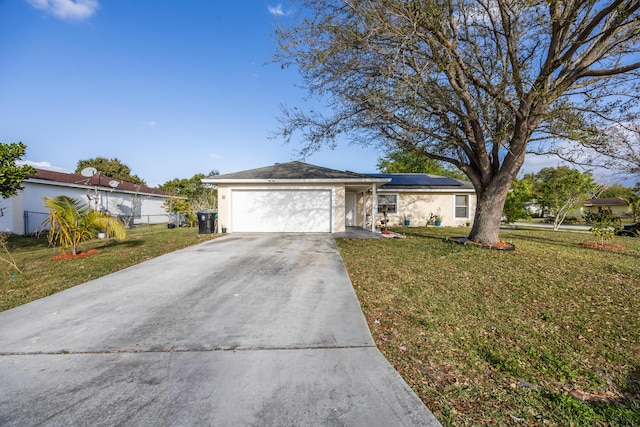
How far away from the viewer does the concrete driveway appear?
1953mm

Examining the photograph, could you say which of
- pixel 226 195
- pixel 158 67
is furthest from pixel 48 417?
pixel 158 67

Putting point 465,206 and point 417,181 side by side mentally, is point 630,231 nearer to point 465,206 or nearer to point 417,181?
point 465,206

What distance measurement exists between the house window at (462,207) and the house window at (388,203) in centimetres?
400

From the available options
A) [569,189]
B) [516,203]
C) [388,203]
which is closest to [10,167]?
[388,203]

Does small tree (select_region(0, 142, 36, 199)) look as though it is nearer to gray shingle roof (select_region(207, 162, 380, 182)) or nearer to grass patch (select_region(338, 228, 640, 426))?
gray shingle roof (select_region(207, 162, 380, 182))

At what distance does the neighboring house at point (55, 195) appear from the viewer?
1287 centimetres

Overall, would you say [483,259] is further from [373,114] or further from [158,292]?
[158,292]

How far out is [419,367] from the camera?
262 cm

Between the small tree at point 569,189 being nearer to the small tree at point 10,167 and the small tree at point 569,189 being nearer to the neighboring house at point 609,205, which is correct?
the small tree at point 10,167

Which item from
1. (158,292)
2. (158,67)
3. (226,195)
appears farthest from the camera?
(226,195)

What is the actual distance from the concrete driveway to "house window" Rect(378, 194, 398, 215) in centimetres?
1274

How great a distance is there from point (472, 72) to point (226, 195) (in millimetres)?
10440

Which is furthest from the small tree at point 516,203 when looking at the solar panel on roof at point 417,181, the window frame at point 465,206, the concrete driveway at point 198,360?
the concrete driveway at point 198,360

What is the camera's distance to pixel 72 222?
7660mm
